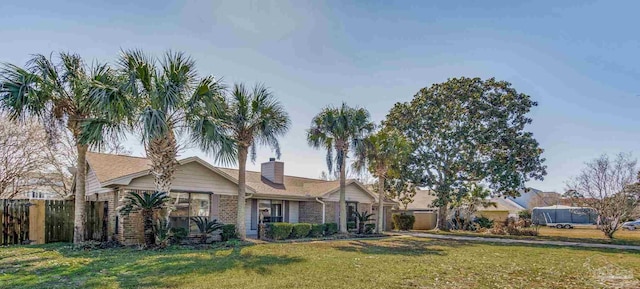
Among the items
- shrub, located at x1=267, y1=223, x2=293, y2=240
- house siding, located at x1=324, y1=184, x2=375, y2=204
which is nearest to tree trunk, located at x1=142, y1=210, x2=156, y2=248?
shrub, located at x1=267, y1=223, x2=293, y2=240

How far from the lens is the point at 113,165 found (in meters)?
17.7

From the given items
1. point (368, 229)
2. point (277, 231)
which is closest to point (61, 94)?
point (277, 231)

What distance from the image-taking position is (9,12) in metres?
11.6

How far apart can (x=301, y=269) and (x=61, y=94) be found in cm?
1043

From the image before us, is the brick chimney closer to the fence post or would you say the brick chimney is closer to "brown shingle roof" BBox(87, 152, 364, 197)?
"brown shingle roof" BBox(87, 152, 364, 197)

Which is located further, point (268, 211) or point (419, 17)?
point (268, 211)

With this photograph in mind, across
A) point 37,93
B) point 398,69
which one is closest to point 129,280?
point 37,93

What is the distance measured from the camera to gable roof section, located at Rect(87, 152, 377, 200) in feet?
52.7

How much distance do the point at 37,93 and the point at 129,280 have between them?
28.2ft

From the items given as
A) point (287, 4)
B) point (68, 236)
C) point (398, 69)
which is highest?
point (287, 4)

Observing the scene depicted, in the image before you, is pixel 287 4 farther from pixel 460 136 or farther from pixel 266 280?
pixel 460 136

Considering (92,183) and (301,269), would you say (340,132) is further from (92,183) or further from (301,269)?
(301,269)

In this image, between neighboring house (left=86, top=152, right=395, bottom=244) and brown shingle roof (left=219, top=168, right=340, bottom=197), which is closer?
neighboring house (left=86, top=152, right=395, bottom=244)

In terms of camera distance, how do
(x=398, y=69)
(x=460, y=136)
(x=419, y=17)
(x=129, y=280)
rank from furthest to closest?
(x=460, y=136)
(x=398, y=69)
(x=419, y=17)
(x=129, y=280)
